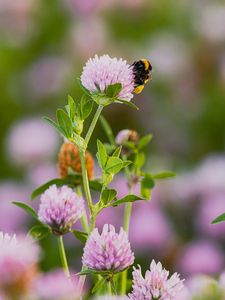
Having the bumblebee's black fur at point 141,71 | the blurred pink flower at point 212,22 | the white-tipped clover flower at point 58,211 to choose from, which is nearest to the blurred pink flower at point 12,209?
the blurred pink flower at point 212,22

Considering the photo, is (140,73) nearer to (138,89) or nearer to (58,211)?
(138,89)

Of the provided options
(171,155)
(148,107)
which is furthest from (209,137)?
(148,107)

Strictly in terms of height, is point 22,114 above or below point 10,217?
above

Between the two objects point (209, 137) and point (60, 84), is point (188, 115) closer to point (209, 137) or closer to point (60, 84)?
point (209, 137)

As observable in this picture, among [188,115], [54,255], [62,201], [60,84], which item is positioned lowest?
[62,201]

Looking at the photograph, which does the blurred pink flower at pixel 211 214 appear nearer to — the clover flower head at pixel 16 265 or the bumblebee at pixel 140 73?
the bumblebee at pixel 140 73

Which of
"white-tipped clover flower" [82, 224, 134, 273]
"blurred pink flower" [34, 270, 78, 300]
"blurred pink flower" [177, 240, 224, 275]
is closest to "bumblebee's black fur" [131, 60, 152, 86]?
"white-tipped clover flower" [82, 224, 134, 273]

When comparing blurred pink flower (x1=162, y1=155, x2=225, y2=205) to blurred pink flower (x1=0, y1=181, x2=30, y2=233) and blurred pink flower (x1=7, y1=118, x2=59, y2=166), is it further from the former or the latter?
blurred pink flower (x1=7, y1=118, x2=59, y2=166)
